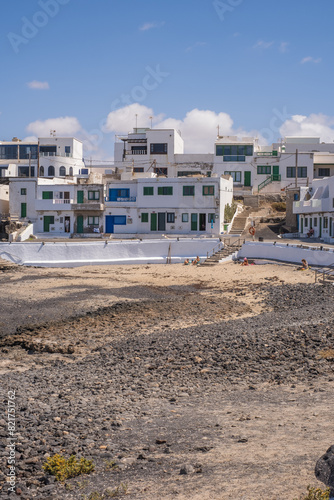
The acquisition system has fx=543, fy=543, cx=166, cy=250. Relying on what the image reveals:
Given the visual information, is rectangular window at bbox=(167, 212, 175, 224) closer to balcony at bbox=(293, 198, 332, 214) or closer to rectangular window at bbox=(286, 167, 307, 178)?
balcony at bbox=(293, 198, 332, 214)

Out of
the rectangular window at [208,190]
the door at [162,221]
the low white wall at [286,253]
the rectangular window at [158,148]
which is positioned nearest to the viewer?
the low white wall at [286,253]

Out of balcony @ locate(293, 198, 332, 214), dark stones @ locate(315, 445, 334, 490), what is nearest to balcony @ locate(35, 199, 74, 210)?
balcony @ locate(293, 198, 332, 214)

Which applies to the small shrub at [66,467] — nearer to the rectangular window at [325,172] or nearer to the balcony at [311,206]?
the balcony at [311,206]

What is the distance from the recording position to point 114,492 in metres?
7.34

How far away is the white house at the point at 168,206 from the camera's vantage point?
49.6m

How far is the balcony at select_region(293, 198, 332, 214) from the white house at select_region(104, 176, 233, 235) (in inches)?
276

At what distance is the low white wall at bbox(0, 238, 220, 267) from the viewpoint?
139ft

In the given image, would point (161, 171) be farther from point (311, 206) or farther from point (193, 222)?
point (311, 206)

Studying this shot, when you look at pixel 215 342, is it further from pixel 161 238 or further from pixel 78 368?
pixel 161 238

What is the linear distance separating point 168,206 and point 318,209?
13.9m

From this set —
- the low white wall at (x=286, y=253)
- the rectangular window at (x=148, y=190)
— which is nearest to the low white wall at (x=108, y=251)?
the low white wall at (x=286, y=253)

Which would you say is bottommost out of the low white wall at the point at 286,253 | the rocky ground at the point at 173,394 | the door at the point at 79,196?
the rocky ground at the point at 173,394

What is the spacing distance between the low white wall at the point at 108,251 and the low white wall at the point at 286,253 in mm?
3410

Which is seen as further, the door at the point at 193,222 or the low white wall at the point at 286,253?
the door at the point at 193,222
